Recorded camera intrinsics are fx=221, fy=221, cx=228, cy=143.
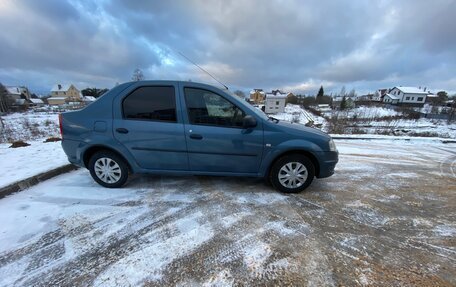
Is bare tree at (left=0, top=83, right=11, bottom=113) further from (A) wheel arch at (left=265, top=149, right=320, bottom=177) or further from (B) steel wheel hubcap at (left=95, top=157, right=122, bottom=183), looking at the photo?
(A) wheel arch at (left=265, top=149, right=320, bottom=177)

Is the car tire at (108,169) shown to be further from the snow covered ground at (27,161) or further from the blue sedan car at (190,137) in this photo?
the snow covered ground at (27,161)

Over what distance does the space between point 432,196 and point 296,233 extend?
2.98 m

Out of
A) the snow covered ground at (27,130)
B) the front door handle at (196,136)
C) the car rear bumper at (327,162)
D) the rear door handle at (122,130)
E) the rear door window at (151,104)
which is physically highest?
the rear door window at (151,104)

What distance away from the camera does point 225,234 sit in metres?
2.63

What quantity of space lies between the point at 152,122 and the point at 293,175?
7.97 feet

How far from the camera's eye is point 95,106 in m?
3.58

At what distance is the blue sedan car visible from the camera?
11.3 feet

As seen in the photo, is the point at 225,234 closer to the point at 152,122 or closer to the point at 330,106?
the point at 152,122

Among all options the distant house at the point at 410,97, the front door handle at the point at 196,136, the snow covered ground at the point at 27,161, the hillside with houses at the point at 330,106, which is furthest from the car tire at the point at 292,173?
the distant house at the point at 410,97

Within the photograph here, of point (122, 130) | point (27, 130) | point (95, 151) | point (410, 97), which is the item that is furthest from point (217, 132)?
point (410, 97)

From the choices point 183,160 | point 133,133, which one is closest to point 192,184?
point 183,160

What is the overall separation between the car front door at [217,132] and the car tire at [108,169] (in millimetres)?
1217

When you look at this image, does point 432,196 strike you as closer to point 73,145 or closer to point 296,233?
point 296,233

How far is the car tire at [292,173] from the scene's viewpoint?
3557 millimetres
